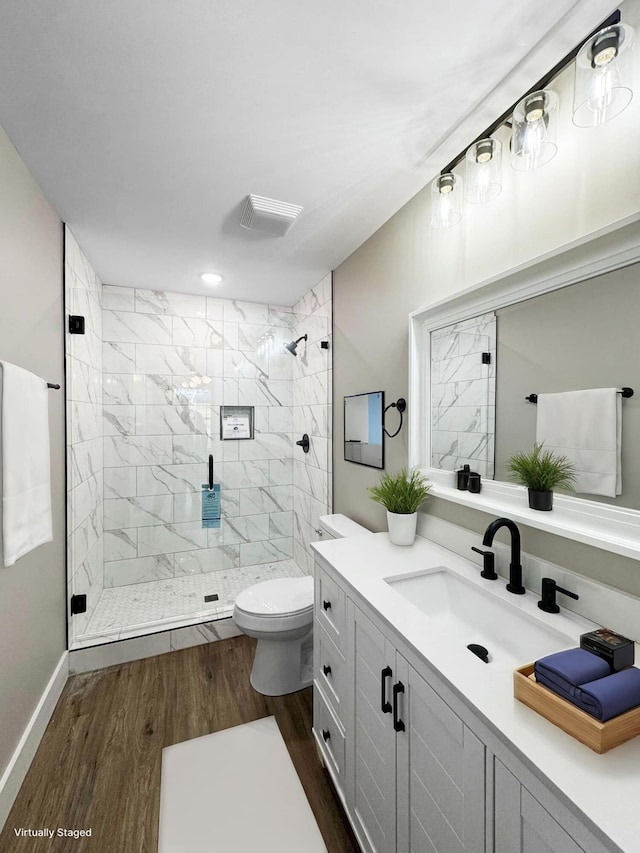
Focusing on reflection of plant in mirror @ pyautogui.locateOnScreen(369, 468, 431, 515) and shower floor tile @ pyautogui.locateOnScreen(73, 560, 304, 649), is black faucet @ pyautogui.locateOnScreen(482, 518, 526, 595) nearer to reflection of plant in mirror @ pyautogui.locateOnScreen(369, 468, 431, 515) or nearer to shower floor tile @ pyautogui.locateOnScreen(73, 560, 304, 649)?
reflection of plant in mirror @ pyautogui.locateOnScreen(369, 468, 431, 515)

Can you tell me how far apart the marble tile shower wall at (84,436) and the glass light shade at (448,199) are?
6.45 ft

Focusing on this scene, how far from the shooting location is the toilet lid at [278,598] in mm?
1951

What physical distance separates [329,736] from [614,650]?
1235 mm

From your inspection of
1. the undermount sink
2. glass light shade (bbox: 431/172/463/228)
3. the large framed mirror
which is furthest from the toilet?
glass light shade (bbox: 431/172/463/228)

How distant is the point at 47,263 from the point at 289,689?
98.4 inches

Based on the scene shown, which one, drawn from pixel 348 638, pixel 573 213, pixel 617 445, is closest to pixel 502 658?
pixel 348 638

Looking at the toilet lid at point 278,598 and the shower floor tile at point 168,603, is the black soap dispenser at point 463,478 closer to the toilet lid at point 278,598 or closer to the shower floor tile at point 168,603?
the toilet lid at point 278,598

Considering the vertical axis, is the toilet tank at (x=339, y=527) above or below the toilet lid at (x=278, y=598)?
above

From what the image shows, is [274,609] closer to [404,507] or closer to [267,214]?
[404,507]

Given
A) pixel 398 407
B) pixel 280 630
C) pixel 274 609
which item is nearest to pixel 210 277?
pixel 398 407

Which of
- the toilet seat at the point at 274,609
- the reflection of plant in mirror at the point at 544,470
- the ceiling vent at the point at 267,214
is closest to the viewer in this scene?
the reflection of plant in mirror at the point at 544,470

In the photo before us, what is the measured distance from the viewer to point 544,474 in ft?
3.93

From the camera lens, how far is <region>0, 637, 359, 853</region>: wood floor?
1338 millimetres

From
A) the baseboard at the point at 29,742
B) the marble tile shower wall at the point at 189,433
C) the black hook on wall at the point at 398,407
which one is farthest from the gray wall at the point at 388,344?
the baseboard at the point at 29,742
